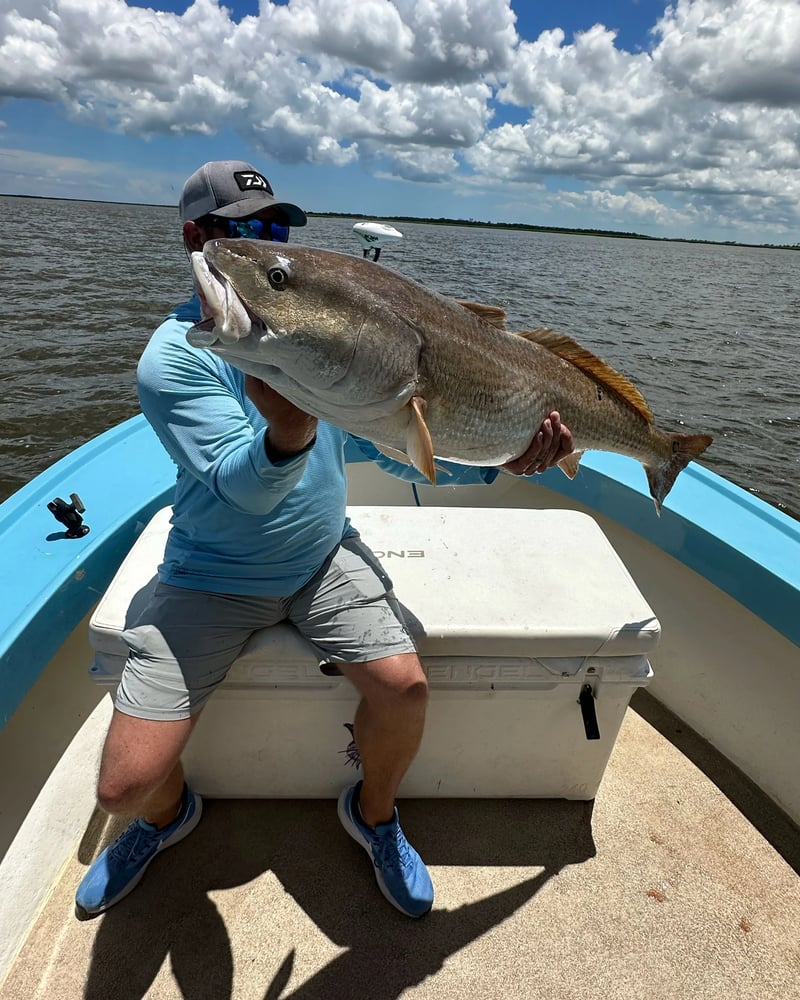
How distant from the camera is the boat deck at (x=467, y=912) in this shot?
7.35 ft

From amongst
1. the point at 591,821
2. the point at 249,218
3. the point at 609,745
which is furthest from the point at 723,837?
the point at 249,218

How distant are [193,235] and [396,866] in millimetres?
2493

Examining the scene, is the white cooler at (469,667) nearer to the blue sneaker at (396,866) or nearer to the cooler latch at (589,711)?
the cooler latch at (589,711)

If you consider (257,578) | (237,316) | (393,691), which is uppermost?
(237,316)

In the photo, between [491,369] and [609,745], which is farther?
[609,745]

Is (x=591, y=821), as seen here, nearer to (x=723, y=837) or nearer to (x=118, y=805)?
(x=723, y=837)

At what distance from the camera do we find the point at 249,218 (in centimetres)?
214

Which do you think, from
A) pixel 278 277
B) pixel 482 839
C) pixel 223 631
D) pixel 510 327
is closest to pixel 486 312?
pixel 278 277

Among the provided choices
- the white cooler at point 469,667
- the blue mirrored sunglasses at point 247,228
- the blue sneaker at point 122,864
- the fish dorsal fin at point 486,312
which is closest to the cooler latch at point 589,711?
the white cooler at point 469,667

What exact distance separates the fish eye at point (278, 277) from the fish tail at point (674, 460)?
5.80 feet

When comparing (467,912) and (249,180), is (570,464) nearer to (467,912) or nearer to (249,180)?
(249,180)

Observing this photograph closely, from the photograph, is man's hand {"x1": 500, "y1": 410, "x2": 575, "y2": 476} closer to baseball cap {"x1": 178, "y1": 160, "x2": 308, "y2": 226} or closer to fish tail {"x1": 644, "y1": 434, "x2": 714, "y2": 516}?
fish tail {"x1": 644, "y1": 434, "x2": 714, "y2": 516}

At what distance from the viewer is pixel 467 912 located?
8.08 ft

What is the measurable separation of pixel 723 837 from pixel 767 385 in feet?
45.9
